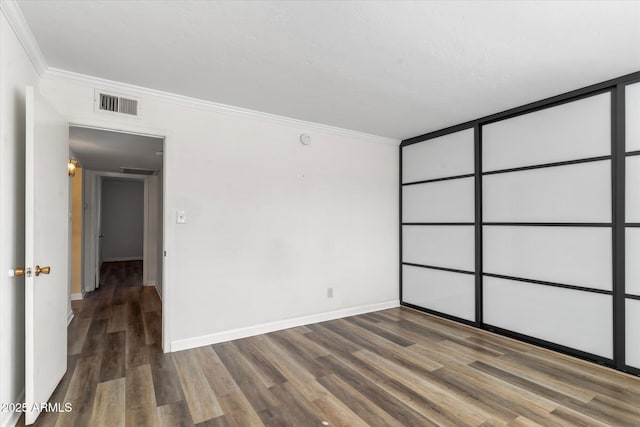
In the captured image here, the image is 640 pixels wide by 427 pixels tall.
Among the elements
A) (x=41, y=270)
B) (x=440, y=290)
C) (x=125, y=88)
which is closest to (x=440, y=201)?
(x=440, y=290)

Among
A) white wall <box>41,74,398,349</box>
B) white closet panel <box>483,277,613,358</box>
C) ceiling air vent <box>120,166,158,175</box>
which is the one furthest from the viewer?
ceiling air vent <box>120,166,158,175</box>

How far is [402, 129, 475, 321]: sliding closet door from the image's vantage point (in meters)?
3.90

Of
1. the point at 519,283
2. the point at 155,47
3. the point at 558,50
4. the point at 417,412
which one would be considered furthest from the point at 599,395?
the point at 155,47

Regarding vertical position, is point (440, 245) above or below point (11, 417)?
above

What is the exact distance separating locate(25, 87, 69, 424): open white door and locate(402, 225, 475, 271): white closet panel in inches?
158

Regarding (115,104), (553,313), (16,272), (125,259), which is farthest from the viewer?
(125,259)

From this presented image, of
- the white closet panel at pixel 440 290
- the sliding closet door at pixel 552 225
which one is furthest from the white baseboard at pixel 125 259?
the sliding closet door at pixel 552 225

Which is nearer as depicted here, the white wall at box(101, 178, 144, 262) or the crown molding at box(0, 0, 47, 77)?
the crown molding at box(0, 0, 47, 77)

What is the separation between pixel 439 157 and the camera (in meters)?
4.29

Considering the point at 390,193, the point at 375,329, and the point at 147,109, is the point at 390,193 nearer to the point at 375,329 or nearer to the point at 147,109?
the point at 375,329

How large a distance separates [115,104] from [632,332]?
4.83 meters

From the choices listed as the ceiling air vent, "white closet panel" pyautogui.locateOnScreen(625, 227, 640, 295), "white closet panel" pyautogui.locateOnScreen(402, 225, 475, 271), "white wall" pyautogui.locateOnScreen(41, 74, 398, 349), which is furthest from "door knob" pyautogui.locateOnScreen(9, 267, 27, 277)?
the ceiling air vent

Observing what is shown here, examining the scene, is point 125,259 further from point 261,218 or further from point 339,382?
point 339,382

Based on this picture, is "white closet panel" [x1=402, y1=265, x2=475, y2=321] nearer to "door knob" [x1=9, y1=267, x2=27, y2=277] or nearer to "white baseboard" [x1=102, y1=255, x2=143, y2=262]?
"door knob" [x1=9, y1=267, x2=27, y2=277]
